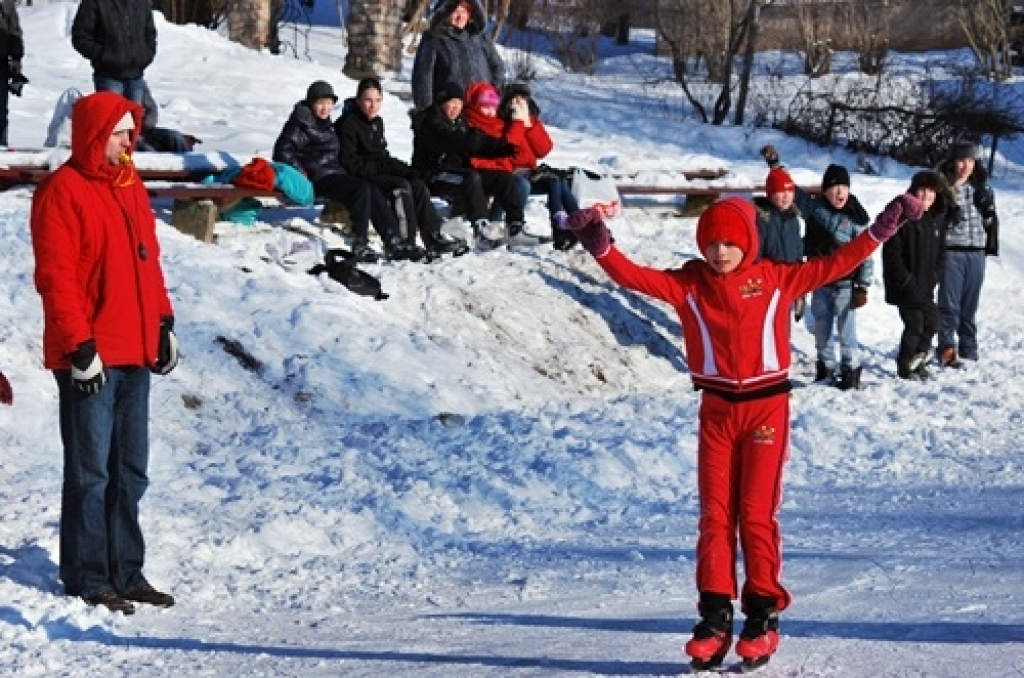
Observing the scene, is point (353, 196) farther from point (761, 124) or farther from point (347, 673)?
point (761, 124)

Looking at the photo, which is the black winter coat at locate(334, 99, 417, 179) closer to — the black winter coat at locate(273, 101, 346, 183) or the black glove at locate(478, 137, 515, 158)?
the black winter coat at locate(273, 101, 346, 183)

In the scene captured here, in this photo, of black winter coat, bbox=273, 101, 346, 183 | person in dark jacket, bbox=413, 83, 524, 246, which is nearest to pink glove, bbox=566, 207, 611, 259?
black winter coat, bbox=273, 101, 346, 183

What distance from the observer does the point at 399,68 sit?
85.5 ft

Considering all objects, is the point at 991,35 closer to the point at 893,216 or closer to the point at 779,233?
the point at 779,233

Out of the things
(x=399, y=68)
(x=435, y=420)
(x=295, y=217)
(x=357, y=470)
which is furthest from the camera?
(x=399, y=68)

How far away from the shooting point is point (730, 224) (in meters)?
5.87

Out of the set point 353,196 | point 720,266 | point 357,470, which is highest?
point 720,266

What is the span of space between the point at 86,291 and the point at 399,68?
778 inches

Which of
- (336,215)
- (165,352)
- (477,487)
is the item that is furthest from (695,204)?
(165,352)

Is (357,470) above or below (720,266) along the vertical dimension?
below

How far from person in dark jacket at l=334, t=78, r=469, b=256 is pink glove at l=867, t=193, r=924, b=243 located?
23.1 ft

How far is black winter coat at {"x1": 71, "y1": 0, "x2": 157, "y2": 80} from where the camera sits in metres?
13.6

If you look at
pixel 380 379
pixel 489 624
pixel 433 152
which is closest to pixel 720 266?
pixel 489 624

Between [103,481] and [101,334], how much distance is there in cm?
56
